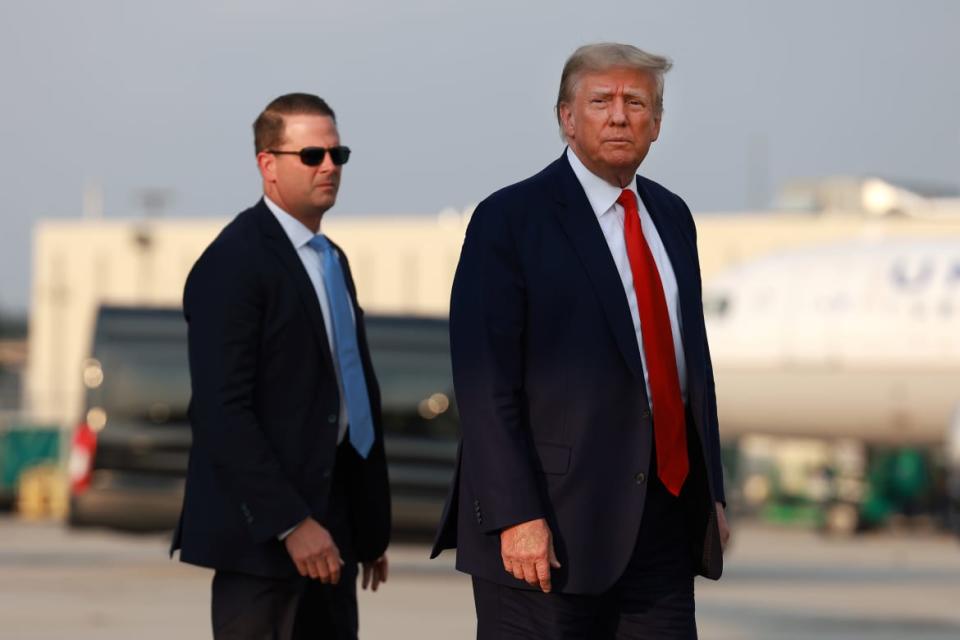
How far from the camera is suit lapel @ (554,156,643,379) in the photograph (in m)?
4.36

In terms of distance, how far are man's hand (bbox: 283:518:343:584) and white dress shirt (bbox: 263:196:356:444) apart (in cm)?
35

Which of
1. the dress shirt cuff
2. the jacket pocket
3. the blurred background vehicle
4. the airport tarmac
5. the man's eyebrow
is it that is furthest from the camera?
the blurred background vehicle

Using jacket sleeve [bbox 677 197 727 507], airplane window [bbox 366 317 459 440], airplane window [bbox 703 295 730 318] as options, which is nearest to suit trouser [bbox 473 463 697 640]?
jacket sleeve [bbox 677 197 727 507]

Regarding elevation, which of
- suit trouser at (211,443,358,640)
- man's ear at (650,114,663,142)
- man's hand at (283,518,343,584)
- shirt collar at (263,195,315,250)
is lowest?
suit trouser at (211,443,358,640)

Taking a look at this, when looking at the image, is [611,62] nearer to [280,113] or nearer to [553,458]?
[553,458]

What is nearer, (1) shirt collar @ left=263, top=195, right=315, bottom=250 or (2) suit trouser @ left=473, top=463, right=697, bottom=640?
(2) suit trouser @ left=473, top=463, right=697, bottom=640

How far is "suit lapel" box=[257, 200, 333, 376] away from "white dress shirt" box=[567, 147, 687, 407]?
1038 millimetres

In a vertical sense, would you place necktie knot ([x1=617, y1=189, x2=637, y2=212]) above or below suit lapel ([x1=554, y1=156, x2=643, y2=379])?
above

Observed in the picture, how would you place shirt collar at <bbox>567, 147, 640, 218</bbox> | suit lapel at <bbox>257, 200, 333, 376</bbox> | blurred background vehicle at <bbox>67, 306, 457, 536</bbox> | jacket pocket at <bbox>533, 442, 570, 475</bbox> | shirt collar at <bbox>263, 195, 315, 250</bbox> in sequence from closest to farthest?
jacket pocket at <bbox>533, 442, 570, 475</bbox>, shirt collar at <bbox>567, 147, 640, 218</bbox>, suit lapel at <bbox>257, 200, 333, 376</bbox>, shirt collar at <bbox>263, 195, 315, 250</bbox>, blurred background vehicle at <bbox>67, 306, 457, 536</bbox>

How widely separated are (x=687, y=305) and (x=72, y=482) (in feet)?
40.0

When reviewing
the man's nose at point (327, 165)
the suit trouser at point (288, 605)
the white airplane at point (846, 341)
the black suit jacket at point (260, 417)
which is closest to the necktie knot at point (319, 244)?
the black suit jacket at point (260, 417)

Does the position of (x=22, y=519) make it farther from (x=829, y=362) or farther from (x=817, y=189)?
(x=817, y=189)

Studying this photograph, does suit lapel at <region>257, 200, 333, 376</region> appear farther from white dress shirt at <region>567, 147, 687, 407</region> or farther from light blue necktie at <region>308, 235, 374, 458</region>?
white dress shirt at <region>567, 147, 687, 407</region>

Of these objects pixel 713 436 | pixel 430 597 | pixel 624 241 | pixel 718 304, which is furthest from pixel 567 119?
pixel 718 304
